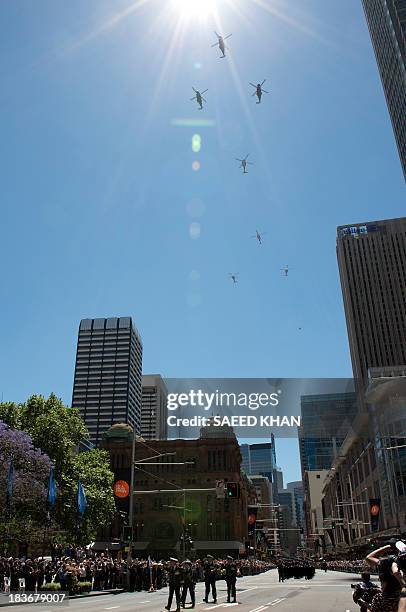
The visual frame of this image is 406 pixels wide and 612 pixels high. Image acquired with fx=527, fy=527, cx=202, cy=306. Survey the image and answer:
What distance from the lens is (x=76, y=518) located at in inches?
1799

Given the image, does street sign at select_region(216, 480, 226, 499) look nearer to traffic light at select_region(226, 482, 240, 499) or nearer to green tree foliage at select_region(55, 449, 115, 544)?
traffic light at select_region(226, 482, 240, 499)

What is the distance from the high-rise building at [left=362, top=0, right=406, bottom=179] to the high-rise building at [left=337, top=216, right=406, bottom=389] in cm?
5898

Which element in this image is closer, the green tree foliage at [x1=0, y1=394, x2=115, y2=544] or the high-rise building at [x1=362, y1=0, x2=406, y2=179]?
the green tree foliage at [x1=0, y1=394, x2=115, y2=544]

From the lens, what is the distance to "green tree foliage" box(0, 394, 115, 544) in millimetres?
45750

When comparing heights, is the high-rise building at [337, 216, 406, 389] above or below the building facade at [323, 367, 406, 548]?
above

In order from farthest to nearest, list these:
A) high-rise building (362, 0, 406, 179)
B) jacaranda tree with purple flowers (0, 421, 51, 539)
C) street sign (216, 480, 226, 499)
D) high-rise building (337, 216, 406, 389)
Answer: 1. high-rise building (337, 216, 406, 389)
2. high-rise building (362, 0, 406, 179)
3. jacaranda tree with purple flowers (0, 421, 51, 539)
4. street sign (216, 480, 226, 499)

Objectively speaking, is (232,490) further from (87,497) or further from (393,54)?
(393,54)

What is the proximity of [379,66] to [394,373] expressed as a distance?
7877 cm

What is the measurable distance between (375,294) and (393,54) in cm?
7630

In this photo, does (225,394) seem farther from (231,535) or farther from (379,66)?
(379,66)

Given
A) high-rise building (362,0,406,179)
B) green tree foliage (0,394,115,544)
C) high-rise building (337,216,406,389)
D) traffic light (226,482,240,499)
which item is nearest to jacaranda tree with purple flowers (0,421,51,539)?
green tree foliage (0,394,115,544)

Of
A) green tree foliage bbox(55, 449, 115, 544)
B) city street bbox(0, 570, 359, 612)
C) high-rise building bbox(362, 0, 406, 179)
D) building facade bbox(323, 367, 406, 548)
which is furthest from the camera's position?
high-rise building bbox(362, 0, 406, 179)

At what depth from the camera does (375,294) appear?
549ft

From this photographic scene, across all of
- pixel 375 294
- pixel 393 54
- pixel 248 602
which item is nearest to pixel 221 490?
pixel 248 602
